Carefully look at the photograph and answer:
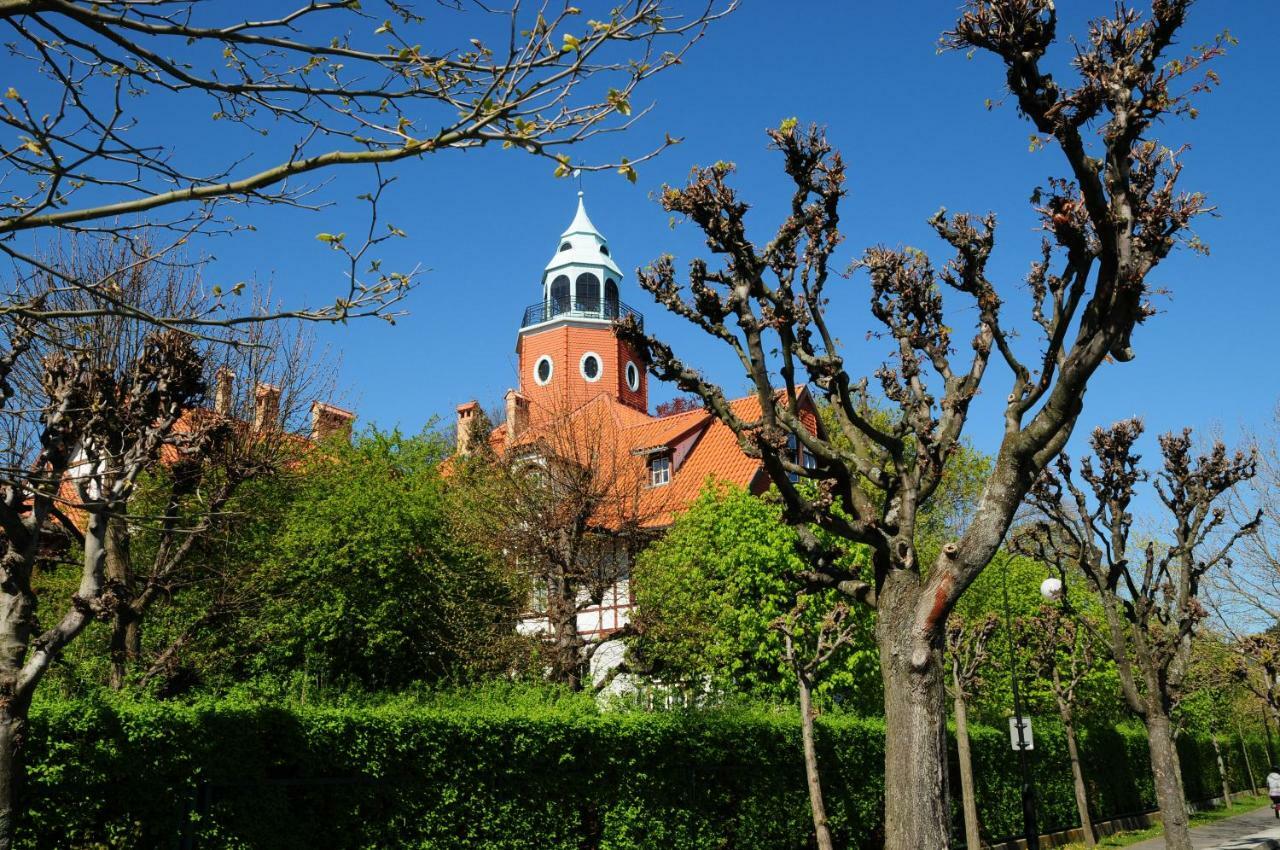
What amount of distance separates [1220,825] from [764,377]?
2923 cm

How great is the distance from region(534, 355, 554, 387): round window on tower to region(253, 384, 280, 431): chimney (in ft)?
84.3

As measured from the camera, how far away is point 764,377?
11.4 metres

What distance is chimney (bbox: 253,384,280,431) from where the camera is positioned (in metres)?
21.3

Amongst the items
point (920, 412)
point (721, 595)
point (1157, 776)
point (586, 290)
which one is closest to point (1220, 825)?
point (1157, 776)

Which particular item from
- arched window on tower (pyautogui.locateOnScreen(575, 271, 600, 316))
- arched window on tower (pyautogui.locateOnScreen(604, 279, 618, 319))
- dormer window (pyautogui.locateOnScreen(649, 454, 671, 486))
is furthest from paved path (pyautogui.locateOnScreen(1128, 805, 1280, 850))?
arched window on tower (pyautogui.locateOnScreen(575, 271, 600, 316))

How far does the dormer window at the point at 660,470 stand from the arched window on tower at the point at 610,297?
50.5 feet

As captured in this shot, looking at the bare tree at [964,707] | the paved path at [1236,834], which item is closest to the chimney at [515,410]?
the bare tree at [964,707]

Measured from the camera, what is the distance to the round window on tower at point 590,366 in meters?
46.7

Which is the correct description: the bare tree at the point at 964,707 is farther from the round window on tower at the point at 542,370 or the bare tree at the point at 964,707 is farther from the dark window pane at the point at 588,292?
the dark window pane at the point at 588,292

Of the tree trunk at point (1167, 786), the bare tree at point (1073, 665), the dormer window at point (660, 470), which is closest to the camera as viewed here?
the tree trunk at point (1167, 786)

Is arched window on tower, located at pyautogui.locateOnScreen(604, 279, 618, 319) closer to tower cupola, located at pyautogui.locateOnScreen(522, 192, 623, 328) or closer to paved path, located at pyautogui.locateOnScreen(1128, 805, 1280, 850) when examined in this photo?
tower cupola, located at pyautogui.locateOnScreen(522, 192, 623, 328)

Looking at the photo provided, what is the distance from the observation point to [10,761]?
8.82 m

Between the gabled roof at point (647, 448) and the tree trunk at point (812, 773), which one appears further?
the gabled roof at point (647, 448)

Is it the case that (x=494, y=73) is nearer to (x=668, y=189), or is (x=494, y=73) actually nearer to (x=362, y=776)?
(x=668, y=189)
